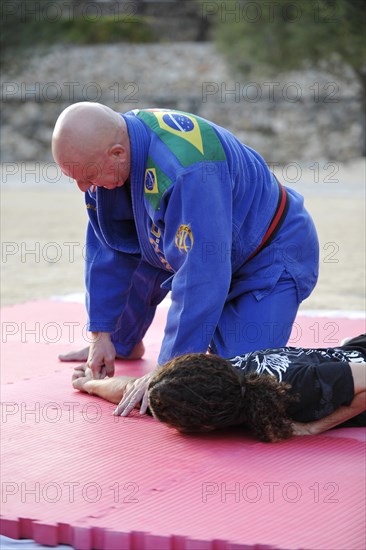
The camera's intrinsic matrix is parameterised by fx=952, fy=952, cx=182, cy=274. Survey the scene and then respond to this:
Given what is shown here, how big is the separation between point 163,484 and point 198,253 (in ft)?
3.18

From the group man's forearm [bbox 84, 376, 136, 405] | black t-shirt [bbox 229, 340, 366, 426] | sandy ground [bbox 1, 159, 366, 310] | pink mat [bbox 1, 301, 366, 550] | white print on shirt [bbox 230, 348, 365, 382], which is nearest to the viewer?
pink mat [bbox 1, 301, 366, 550]

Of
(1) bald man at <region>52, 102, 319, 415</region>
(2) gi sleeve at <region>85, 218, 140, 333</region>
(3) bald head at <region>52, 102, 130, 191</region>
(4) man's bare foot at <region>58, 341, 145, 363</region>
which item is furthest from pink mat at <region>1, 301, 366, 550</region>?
(3) bald head at <region>52, 102, 130, 191</region>

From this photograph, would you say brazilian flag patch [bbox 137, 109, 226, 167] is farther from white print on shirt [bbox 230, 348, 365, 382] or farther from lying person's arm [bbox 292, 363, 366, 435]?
lying person's arm [bbox 292, 363, 366, 435]

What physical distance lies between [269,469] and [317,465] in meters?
0.18

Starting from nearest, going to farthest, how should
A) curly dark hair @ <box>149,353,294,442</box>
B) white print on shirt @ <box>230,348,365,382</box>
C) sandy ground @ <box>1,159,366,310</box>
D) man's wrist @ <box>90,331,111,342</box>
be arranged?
curly dark hair @ <box>149,353,294,442</box> < white print on shirt @ <box>230,348,365,382</box> < man's wrist @ <box>90,331,111,342</box> < sandy ground @ <box>1,159,366,310</box>

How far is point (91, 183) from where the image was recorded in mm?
4004

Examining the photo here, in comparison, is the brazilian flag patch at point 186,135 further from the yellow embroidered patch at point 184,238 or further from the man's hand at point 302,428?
the man's hand at point 302,428

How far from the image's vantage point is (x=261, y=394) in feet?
11.6

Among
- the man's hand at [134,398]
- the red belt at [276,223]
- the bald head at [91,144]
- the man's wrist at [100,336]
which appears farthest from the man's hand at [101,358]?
the bald head at [91,144]

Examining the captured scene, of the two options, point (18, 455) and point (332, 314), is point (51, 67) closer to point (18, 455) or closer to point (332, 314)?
point (332, 314)

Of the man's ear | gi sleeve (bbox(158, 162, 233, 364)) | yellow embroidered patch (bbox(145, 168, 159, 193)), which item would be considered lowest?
gi sleeve (bbox(158, 162, 233, 364))

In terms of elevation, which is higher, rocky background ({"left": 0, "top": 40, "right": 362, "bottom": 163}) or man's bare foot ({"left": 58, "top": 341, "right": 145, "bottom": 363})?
man's bare foot ({"left": 58, "top": 341, "right": 145, "bottom": 363})

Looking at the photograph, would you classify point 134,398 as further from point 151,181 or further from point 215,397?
point 151,181

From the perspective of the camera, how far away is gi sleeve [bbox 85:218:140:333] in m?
4.59
